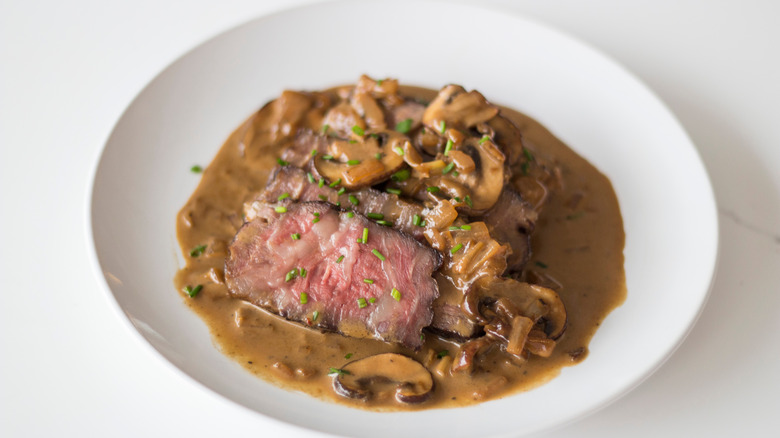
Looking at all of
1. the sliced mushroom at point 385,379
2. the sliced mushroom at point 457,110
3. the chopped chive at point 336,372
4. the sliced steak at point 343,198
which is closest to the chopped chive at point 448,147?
the sliced mushroom at point 457,110

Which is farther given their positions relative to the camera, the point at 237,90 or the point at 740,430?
the point at 237,90

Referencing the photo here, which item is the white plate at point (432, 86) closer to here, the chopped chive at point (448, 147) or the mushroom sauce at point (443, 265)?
the mushroom sauce at point (443, 265)

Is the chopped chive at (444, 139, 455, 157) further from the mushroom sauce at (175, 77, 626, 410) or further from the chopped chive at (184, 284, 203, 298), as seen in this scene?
the chopped chive at (184, 284, 203, 298)

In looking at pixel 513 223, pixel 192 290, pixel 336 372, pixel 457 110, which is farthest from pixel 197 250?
pixel 513 223

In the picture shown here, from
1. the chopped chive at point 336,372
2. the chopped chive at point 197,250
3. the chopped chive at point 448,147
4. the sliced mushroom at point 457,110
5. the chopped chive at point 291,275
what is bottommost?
the chopped chive at point 336,372

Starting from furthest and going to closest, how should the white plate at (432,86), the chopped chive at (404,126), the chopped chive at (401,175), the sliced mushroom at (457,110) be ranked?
the chopped chive at (404,126) < the sliced mushroom at (457,110) < the chopped chive at (401,175) < the white plate at (432,86)

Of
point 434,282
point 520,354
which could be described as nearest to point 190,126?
point 434,282

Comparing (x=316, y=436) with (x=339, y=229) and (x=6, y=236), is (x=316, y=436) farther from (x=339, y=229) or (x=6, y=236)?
(x=6, y=236)

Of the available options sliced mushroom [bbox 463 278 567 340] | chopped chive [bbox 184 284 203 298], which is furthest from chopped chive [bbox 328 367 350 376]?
chopped chive [bbox 184 284 203 298]
